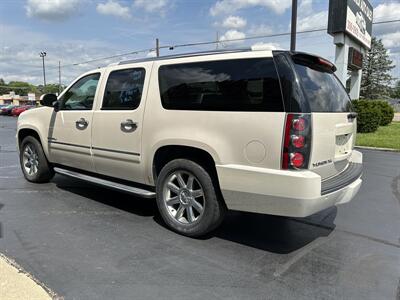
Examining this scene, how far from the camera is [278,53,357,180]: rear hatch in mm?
3398

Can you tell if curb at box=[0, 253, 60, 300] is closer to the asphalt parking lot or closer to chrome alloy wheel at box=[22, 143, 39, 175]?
the asphalt parking lot

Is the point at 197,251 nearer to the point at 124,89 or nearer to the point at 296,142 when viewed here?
the point at 296,142

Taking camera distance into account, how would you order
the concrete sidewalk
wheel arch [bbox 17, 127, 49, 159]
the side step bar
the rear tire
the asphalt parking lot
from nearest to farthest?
the concrete sidewalk, the asphalt parking lot, the side step bar, wheel arch [bbox 17, 127, 49, 159], the rear tire

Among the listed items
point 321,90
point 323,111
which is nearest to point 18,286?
point 323,111

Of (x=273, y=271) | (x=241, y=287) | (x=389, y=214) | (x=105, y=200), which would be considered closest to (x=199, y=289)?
(x=241, y=287)

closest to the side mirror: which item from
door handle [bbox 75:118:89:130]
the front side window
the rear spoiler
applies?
the front side window

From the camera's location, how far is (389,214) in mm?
5176

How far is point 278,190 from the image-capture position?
11.0 ft

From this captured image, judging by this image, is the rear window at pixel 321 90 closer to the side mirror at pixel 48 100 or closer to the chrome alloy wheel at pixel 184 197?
the chrome alloy wheel at pixel 184 197

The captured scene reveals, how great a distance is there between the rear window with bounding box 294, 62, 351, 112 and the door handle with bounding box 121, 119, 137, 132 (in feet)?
6.57

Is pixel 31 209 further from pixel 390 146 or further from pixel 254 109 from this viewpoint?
pixel 390 146

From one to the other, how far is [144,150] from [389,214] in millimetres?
3485

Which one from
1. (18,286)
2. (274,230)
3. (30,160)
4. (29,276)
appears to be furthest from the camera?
(30,160)

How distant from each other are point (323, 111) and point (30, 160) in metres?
5.09
